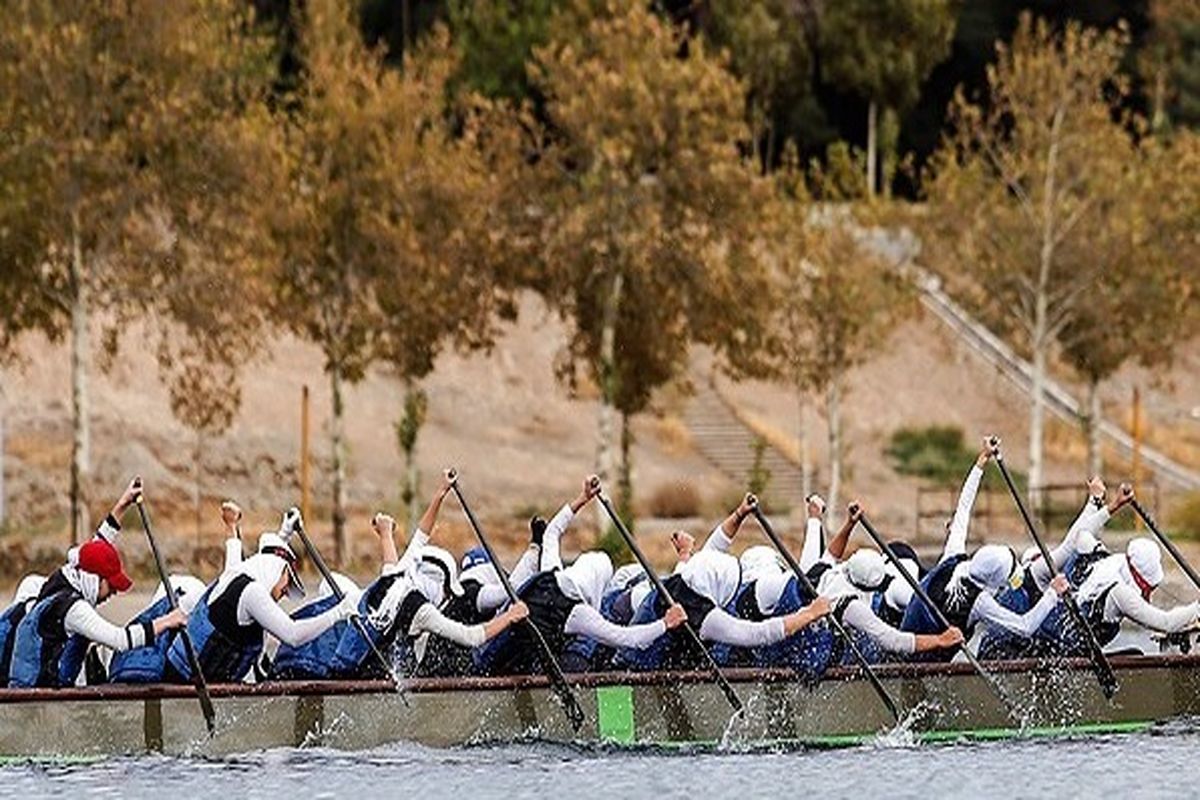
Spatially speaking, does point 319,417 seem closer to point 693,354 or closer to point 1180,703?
point 693,354

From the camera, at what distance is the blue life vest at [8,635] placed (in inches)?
959

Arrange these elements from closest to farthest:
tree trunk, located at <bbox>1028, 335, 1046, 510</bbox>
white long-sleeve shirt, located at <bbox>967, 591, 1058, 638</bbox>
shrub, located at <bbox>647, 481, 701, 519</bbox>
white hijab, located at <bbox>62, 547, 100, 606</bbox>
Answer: white hijab, located at <bbox>62, 547, 100, 606</bbox>, white long-sleeve shirt, located at <bbox>967, 591, 1058, 638</bbox>, tree trunk, located at <bbox>1028, 335, 1046, 510</bbox>, shrub, located at <bbox>647, 481, 701, 519</bbox>

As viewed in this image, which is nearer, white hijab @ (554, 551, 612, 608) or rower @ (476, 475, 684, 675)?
rower @ (476, 475, 684, 675)

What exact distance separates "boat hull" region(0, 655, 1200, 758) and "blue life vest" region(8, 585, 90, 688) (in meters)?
0.34

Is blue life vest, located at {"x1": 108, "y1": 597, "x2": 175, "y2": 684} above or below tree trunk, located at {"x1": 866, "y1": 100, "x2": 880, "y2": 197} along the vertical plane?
below

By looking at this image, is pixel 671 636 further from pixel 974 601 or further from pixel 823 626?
pixel 974 601

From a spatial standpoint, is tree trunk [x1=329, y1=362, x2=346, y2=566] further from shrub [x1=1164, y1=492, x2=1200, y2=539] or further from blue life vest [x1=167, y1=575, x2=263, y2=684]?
blue life vest [x1=167, y1=575, x2=263, y2=684]

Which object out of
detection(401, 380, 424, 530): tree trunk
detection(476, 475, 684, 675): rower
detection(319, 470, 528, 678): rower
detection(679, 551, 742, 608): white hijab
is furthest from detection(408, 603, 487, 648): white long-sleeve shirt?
detection(401, 380, 424, 530): tree trunk

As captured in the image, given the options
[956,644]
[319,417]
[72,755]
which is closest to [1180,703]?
[956,644]

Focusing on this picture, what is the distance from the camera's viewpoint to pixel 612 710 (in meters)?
25.5

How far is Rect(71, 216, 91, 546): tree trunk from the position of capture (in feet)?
139

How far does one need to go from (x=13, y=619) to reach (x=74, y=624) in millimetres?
895

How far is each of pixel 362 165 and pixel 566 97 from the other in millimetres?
3601

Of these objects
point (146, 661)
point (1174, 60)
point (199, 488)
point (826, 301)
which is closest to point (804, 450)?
point (826, 301)
